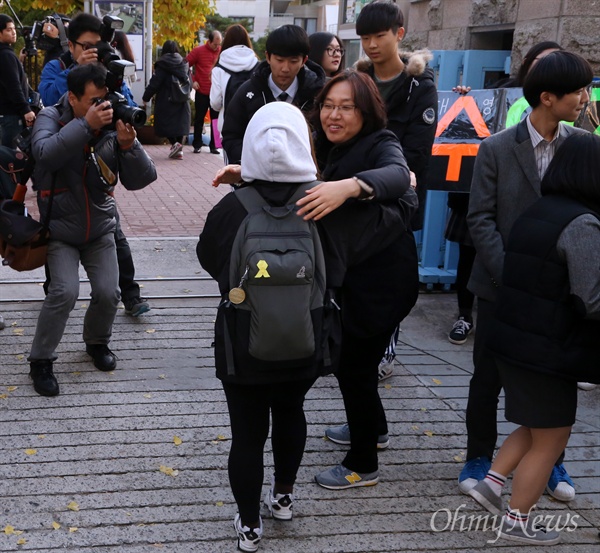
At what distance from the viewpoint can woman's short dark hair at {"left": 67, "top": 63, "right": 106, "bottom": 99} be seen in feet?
14.7

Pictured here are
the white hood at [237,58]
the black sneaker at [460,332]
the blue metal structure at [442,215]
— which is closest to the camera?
the black sneaker at [460,332]

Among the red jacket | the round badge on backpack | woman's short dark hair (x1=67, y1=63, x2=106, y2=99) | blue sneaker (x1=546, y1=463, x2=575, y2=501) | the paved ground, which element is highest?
woman's short dark hair (x1=67, y1=63, x2=106, y2=99)

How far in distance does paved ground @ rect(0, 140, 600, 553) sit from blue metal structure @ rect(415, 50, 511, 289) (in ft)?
2.55

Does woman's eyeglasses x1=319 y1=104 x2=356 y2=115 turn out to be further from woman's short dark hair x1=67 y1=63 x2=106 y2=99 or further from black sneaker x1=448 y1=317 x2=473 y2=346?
black sneaker x1=448 y1=317 x2=473 y2=346

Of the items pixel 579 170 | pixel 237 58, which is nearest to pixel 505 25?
pixel 237 58

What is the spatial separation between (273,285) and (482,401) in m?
1.57

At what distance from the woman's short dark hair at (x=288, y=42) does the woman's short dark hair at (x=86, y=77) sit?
106 cm

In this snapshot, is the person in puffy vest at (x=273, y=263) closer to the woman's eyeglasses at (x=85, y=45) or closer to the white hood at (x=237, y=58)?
the woman's eyeglasses at (x=85, y=45)

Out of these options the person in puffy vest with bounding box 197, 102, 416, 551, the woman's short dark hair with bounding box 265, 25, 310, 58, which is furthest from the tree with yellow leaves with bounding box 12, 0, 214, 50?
the person in puffy vest with bounding box 197, 102, 416, 551

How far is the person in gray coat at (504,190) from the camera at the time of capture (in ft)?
11.5

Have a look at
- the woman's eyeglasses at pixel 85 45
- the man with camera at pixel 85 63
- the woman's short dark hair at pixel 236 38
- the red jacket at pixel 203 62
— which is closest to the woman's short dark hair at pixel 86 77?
the man with camera at pixel 85 63

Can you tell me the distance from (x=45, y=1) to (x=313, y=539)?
1661cm

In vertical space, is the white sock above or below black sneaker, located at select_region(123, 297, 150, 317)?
above

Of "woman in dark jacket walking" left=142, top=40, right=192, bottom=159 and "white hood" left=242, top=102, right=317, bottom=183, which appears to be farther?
"woman in dark jacket walking" left=142, top=40, right=192, bottom=159
